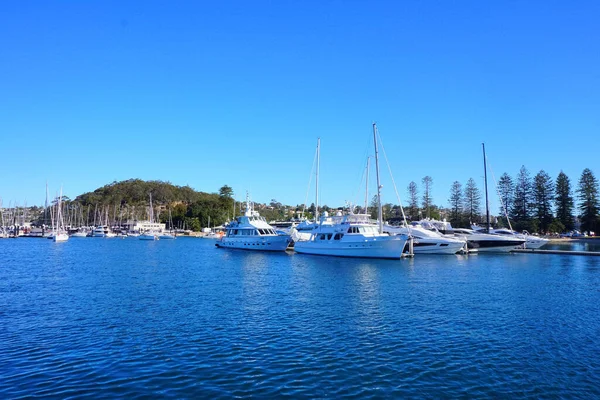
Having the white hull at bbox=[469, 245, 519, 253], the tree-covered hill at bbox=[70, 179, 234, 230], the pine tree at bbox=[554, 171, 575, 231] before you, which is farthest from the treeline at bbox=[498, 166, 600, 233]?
the tree-covered hill at bbox=[70, 179, 234, 230]

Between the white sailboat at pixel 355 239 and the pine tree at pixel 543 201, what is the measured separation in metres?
77.4

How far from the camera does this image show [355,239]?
5347 cm

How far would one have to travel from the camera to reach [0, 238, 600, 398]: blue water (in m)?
11.8

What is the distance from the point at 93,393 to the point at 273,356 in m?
5.61

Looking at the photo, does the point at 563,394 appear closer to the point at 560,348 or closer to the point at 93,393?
the point at 560,348

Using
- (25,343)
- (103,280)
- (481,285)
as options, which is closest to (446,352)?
(25,343)

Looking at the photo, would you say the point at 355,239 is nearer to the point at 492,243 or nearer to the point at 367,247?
the point at 367,247

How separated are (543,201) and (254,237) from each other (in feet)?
285

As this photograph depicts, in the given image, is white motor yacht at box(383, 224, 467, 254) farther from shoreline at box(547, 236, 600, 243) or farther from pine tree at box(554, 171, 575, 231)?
pine tree at box(554, 171, 575, 231)

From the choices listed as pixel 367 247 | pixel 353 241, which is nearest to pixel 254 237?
pixel 353 241

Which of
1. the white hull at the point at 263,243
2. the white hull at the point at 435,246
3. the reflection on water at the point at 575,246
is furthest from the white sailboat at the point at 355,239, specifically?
the reflection on water at the point at 575,246

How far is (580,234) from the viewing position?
11506 centimetres

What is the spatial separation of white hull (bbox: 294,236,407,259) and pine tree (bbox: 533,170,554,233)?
81.8 m

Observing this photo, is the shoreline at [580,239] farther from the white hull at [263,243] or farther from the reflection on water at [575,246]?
the white hull at [263,243]
